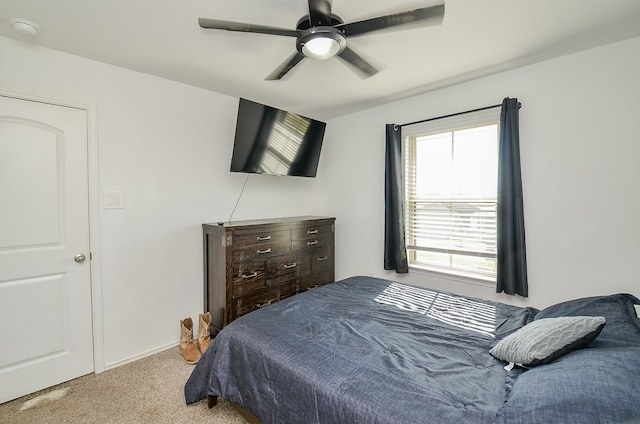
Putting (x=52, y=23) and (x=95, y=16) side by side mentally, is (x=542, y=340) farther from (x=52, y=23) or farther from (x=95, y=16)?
(x=52, y=23)

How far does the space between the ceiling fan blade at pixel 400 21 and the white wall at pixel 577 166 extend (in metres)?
1.61

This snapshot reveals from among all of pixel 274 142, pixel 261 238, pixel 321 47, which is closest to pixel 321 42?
pixel 321 47

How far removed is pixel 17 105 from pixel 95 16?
3.05ft

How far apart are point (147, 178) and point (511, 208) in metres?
3.31

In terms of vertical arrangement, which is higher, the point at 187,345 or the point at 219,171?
the point at 219,171

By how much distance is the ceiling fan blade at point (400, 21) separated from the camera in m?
1.40

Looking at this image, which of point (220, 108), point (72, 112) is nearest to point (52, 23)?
point (72, 112)

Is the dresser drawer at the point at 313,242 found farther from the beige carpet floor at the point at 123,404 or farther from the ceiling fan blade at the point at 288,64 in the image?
the ceiling fan blade at the point at 288,64

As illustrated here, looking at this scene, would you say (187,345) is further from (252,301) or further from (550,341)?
(550,341)

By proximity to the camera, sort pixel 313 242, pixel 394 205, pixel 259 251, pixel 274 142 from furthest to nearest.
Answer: pixel 313 242 → pixel 394 205 → pixel 274 142 → pixel 259 251

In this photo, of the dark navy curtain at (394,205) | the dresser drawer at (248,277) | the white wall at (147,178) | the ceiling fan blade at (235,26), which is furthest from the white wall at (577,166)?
the white wall at (147,178)

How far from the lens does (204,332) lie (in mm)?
2697

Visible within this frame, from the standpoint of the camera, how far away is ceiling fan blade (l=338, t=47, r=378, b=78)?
184cm

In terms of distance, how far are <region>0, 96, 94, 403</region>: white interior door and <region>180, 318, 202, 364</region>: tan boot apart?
678mm
